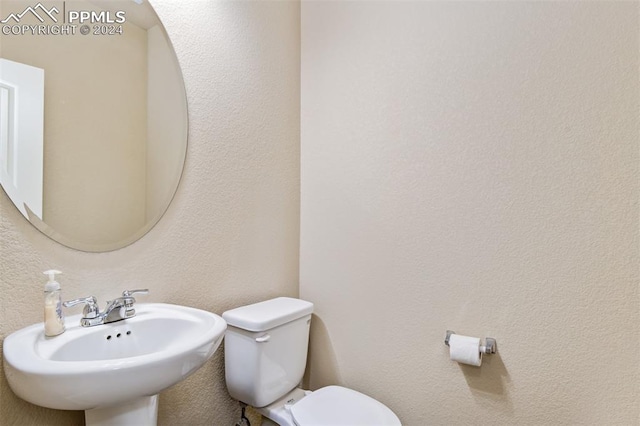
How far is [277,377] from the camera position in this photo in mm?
1434

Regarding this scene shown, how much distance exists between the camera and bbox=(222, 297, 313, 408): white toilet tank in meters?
1.34

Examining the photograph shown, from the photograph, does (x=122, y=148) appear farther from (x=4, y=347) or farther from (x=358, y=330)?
(x=358, y=330)

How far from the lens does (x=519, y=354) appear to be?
4.15 ft

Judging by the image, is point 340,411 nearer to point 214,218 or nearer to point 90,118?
point 214,218

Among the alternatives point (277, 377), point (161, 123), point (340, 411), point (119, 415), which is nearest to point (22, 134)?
point (161, 123)

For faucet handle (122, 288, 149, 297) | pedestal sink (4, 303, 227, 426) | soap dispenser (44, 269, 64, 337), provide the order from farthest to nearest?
faucet handle (122, 288, 149, 297) < soap dispenser (44, 269, 64, 337) < pedestal sink (4, 303, 227, 426)

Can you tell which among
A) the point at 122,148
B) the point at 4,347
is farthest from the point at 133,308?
the point at 122,148

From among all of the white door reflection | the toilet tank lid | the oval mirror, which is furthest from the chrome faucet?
the toilet tank lid

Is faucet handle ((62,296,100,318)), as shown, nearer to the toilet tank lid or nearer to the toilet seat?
the toilet tank lid

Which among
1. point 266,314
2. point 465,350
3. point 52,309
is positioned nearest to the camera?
point 52,309

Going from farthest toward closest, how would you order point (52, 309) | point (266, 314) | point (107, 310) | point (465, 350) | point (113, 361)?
1. point (266, 314)
2. point (465, 350)
3. point (107, 310)
4. point (52, 309)
5. point (113, 361)

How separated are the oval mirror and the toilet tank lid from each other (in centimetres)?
47

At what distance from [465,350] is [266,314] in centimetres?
75

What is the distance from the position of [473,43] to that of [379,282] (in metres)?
1.04
